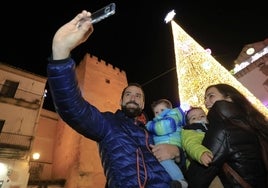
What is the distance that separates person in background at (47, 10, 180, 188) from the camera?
6.10 feet

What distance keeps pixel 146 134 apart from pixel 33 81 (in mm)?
15420

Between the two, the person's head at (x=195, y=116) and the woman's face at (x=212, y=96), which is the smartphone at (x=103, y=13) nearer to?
the woman's face at (x=212, y=96)

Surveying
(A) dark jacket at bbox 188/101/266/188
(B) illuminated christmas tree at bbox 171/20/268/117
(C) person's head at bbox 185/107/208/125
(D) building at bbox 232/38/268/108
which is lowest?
(A) dark jacket at bbox 188/101/266/188

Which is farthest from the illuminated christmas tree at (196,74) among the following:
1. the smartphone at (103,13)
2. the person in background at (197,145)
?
the smartphone at (103,13)

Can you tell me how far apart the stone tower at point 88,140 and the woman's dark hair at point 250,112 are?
12480mm

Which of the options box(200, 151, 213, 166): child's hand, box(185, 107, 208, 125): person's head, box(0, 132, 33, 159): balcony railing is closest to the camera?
box(200, 151, 213, 166): child's hand

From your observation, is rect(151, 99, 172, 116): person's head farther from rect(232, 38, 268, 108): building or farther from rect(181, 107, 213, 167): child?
rect(232, 38, 268, 108): building

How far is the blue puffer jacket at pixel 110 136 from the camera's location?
1.87 metres

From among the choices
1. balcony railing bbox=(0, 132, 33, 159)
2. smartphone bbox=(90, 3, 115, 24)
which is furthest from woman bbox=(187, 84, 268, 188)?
balcony railing bbox=(0, 132, 33, 159)

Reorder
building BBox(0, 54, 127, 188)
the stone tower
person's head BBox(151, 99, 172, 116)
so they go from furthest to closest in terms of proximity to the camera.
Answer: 1. the stone tower
2. building BBox(0, 54, 127, 188)
3. person's head BBox(151, 99, 172, 116)

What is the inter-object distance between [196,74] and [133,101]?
18.2 ft

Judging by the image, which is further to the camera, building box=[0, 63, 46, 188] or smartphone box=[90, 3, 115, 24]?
building box=[0, 63, 46, 188]

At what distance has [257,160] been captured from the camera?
192 centimetres

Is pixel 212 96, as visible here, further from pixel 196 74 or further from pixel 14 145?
pixel 14 145
